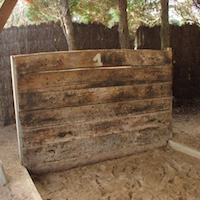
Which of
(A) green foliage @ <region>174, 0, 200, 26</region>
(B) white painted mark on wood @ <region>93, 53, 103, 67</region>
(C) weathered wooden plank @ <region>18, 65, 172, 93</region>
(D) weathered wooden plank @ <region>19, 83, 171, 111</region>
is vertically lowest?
(D) weathered wooden plank @ <region>19, 83, 171, 111</region>

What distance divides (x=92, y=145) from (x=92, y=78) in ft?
2.46

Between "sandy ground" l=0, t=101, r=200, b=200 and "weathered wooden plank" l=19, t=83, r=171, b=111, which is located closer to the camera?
"sandy ground" l=0, t=101, r=200, b=200

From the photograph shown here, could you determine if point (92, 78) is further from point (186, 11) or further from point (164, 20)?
point (186, 11)

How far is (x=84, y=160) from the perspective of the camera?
271 cm

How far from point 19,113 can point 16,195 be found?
2.68 ft

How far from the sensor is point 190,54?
6496mm

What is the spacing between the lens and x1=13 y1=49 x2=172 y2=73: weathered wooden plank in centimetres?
237

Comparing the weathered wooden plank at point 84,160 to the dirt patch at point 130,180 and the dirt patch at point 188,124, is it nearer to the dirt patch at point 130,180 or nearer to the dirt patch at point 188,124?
the dirt patch at point 130,180

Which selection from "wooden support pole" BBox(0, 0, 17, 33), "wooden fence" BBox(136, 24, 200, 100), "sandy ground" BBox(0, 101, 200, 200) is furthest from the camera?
"wooden fence" BBox(136, 24, 200, 100)

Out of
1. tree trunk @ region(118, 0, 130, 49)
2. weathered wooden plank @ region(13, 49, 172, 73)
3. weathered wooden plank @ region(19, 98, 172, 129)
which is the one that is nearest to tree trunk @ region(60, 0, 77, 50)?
tree trunk @ region(118, 0, 130, 49)

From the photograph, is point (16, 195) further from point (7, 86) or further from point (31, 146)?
point (7, 86)

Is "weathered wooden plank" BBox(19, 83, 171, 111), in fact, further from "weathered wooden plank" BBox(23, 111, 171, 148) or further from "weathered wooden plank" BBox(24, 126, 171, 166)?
"weathered wooden plank" BBox(24, 126, 171, 166)

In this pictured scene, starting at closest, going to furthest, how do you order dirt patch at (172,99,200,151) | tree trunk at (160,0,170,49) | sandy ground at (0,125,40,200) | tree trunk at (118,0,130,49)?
1. sandy ground at (0,125,40,200)
2. dirt patch at (172,99,200,151)
3. tree trunk at (118,0,130,49)
4. tree trunk at (160,0,170,49)

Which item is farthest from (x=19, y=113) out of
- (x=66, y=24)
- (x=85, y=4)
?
(x=85, y=4)
